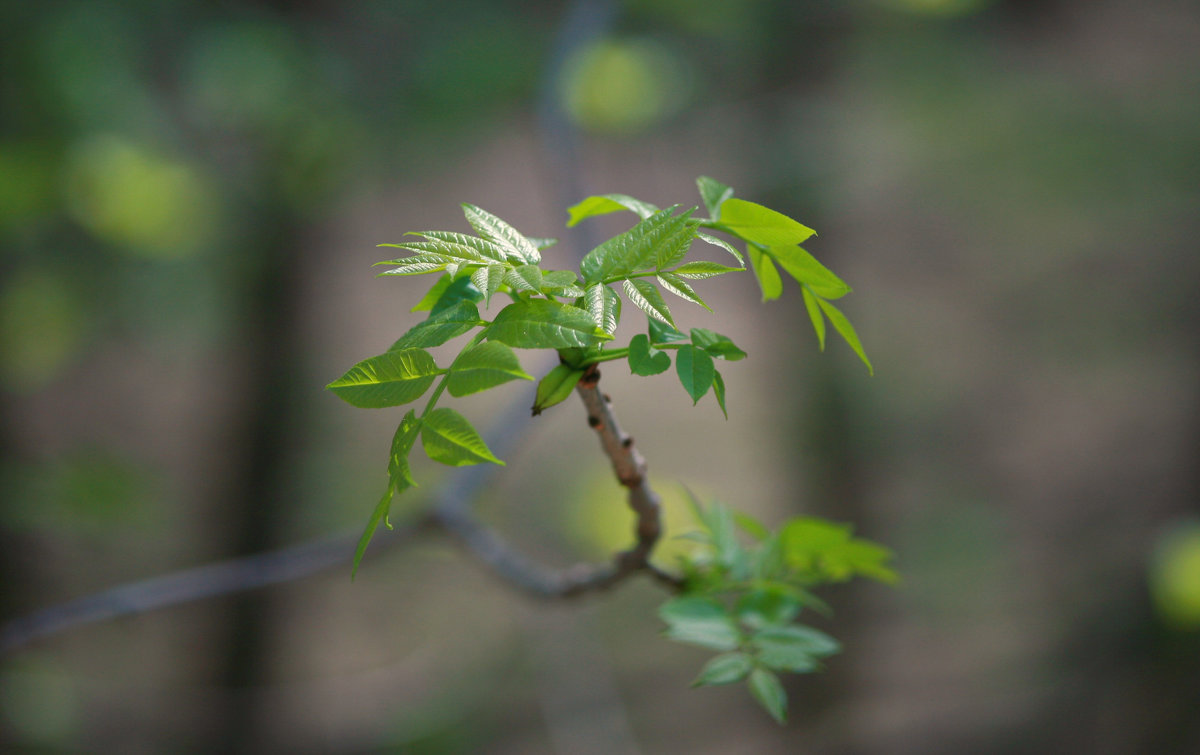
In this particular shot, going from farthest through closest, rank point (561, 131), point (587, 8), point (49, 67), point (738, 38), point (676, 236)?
1. point (738, 38)
2. point (49, 67)
3. point (587, 8)
4. point (561, 131)
5. point (676, 236)

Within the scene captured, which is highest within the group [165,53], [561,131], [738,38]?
[165,53]

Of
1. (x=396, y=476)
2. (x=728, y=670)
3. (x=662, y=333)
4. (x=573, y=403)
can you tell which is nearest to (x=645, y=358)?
(x=662, y=333)

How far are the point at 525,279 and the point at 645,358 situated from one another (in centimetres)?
7

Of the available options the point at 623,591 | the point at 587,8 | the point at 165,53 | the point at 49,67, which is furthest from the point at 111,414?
the point at 587,8

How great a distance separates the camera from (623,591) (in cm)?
310

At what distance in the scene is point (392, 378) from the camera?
13.3 inches

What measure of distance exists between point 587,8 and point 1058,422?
3.04 meters

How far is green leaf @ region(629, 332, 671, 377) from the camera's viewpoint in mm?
357

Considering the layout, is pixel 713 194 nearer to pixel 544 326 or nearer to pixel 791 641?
pixel 544 326

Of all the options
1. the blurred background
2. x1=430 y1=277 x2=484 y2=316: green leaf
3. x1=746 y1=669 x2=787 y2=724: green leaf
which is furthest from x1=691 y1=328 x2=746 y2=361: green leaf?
the blurred background

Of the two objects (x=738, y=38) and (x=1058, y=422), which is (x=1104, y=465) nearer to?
(x=1058, y=422)

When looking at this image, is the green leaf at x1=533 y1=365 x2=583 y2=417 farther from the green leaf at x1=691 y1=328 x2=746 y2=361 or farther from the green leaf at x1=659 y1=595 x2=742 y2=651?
the green leaf at x1=659 y1=595 x2=742 y2=651

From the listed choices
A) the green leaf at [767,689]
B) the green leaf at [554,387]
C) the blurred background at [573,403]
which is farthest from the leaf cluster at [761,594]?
the blurred background at [573,403]

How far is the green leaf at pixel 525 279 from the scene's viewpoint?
339mm
